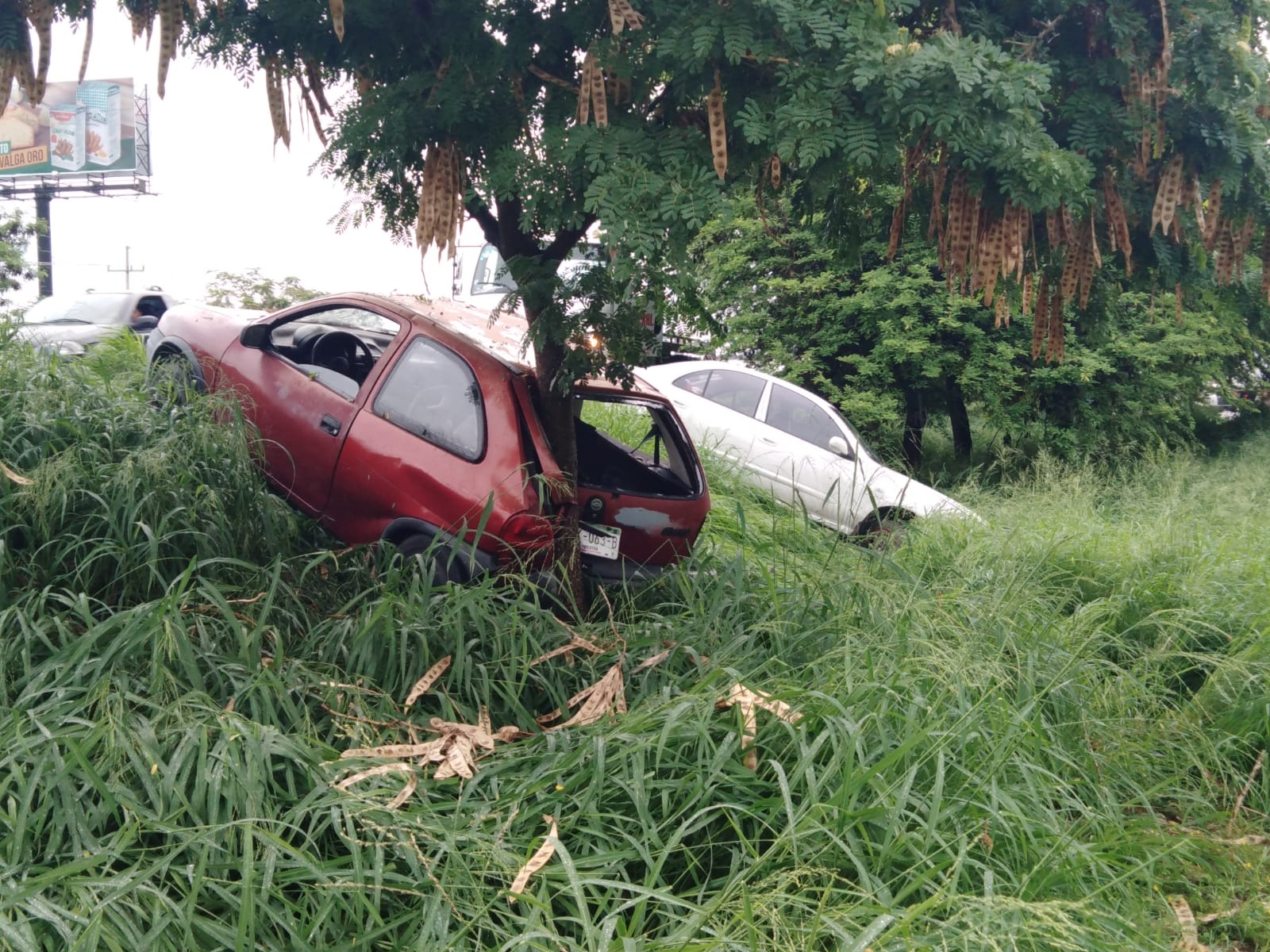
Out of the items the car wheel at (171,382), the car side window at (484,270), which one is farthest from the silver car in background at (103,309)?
the car wheel at (171,382)

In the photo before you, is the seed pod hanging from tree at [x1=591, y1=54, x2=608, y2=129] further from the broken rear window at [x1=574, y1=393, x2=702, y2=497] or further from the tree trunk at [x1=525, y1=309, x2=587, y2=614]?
the broken rear window at [x1=574, y1=393, x2=702, y2=497]

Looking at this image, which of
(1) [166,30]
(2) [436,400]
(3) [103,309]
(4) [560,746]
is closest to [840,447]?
(2) [436,400]

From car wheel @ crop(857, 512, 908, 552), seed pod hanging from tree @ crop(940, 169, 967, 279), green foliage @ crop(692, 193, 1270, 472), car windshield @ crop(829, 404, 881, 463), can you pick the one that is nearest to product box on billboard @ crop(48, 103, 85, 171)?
green foliage @ crop(692, 193, 1270, 472)

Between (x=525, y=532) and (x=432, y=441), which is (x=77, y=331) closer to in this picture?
(x=432, y=441)

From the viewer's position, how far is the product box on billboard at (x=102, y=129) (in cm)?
4244

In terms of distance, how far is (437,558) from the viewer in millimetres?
4949

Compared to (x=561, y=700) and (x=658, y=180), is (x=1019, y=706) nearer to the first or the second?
(x=561, y=700)

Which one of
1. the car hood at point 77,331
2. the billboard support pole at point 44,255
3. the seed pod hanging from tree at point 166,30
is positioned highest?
the seed pod hanging from tree at point 166,30

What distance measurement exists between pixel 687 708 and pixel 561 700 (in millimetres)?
684

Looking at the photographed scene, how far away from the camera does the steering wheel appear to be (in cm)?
607

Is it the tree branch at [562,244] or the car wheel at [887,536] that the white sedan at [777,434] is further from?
the tree branch at [562,244]

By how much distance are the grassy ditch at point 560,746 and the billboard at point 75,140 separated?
4296 cm

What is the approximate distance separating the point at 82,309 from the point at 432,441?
30.3 feet

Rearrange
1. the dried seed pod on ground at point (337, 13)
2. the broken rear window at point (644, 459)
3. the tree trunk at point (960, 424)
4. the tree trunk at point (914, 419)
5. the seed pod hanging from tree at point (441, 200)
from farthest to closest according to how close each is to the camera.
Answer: the tree trunk at point (960, 424) < the tree trunk at point (914, 419) < the broken rear window at point (644, 459) < the seed pod hanging from tree at point (441, 200) < the dried seed pod on ground at point (337, 13)
